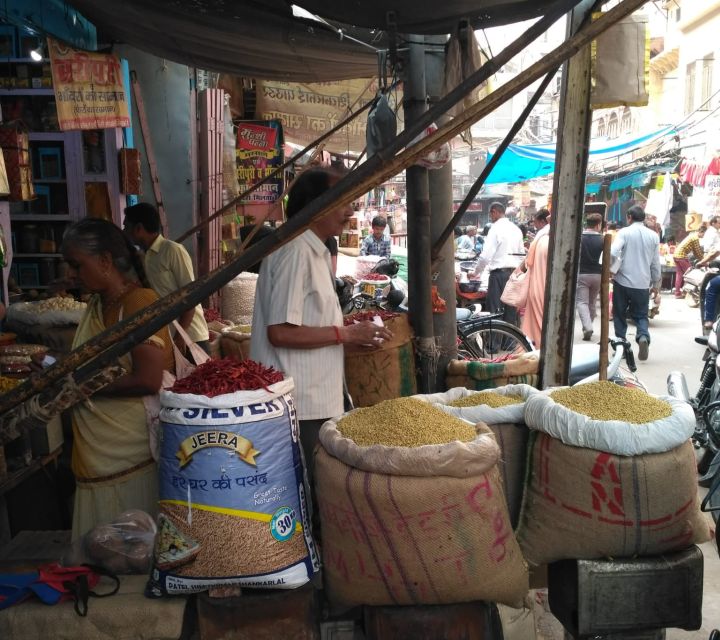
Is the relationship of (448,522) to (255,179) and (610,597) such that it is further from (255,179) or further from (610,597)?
(255,179)

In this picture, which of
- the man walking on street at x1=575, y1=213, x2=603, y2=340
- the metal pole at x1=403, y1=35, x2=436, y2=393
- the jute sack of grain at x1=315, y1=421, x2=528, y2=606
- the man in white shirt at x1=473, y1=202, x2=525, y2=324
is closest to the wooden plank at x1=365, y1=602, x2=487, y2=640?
the jute sack of grain at x1=315, y1=421, x2=528, y2=606

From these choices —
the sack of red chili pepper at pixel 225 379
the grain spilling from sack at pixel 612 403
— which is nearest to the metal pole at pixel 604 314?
the grain spilling from sack at pixel 612 403

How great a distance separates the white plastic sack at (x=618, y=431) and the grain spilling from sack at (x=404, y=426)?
0.28 m

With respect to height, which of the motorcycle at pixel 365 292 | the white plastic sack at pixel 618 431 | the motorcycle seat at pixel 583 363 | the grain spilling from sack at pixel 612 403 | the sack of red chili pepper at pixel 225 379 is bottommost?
the motorcycle seat at pixel 583 363

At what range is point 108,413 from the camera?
2684mm

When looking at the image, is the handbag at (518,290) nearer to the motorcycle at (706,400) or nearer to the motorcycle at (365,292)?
the motorcycle at (365,292)

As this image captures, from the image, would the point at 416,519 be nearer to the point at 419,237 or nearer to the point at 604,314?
the point at 604,314

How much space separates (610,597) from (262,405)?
4.00 feet

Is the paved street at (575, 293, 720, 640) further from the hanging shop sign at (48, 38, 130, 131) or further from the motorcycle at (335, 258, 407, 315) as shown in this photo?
the hanging shop sign at (48, 38, 130, 131)

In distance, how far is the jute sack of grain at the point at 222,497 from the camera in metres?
2.05

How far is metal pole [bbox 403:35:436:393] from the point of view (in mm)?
4402

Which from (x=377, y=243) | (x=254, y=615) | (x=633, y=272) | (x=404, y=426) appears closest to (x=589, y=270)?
(x=633, y=272)

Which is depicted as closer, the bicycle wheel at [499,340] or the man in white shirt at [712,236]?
the bicycle wheel at [499,340]

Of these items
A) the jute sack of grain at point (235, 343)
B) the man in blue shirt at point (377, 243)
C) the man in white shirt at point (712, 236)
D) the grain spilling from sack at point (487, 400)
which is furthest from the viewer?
the man in white shirt at point (712, 236)
